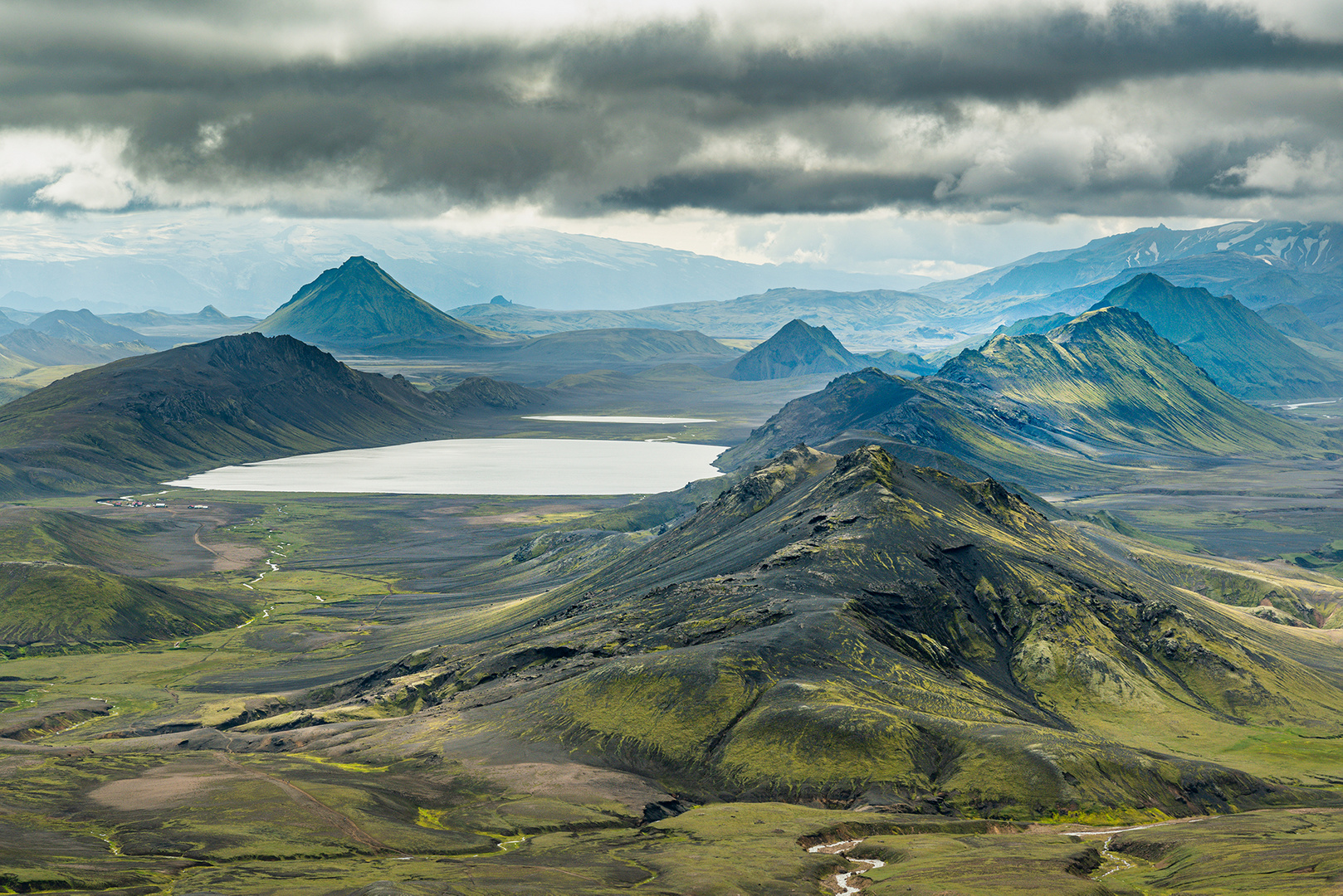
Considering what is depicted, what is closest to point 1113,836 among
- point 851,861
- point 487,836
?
point 851,861

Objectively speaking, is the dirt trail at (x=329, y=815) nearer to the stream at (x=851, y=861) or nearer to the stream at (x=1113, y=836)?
the stream at (x=851, y=861)

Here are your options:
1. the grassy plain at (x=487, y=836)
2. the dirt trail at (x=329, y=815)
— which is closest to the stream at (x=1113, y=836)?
the grassy plain at (x=487, y=836)

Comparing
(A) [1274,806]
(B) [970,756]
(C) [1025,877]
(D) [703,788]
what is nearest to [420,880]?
(D) [703,788]

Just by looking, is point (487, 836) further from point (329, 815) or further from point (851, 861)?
point (851, 861)

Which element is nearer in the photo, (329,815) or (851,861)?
(851,861)

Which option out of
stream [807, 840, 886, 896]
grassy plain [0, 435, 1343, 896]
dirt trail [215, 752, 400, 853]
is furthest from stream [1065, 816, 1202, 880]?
dirt trail [215, 752, 400, 853]

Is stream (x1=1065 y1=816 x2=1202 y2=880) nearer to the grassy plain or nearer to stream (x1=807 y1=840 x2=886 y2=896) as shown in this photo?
the grassy plain
